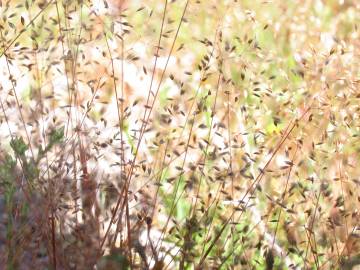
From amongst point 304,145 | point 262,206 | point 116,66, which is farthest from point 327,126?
point 116,66

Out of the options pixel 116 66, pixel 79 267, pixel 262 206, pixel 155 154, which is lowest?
pixel 79 267

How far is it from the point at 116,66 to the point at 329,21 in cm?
104

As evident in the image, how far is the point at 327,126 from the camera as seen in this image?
3.05 metres

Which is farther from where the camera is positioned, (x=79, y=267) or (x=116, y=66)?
(x=116, y=66)

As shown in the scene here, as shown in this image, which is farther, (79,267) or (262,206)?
(262,206)

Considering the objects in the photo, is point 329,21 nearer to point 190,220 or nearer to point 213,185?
point 213,185

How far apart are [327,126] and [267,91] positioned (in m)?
0.24

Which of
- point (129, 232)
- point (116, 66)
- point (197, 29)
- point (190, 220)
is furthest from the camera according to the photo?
point (197, 29)

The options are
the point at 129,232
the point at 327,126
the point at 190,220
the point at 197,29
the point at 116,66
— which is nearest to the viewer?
the point at 129,232

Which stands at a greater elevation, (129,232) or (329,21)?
(329,21)

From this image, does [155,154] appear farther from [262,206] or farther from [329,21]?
[329,21]

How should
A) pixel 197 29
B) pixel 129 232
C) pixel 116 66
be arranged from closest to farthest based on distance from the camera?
pixel 129 232
pixel 116 66
pixel 197 29

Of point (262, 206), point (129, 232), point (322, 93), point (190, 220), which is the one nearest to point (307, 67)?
point (322, 93)

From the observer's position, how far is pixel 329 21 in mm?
4195
